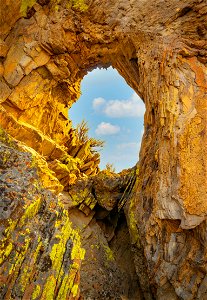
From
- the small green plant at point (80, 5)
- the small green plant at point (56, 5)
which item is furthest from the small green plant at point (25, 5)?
the small green plant at point (80, 5)

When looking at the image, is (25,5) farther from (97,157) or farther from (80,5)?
(97,157)

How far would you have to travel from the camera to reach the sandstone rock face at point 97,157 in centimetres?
922

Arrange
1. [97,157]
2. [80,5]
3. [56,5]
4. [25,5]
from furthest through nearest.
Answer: [97,157]
[25,5]
[56,5]
[80,5]

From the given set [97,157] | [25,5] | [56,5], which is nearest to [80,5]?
[56,5]

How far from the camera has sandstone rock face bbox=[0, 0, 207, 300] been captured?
30.3ft

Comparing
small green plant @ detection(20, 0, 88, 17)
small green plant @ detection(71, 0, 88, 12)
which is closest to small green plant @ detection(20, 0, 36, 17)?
small green plant @ detection(20, 0, 88, 17)

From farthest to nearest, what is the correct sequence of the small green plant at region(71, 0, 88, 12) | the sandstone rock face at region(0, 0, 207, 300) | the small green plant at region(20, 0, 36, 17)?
the small green plant at region(20, 0, 36, 17) < the small green plant at region(71, 0, 88, 12) < the sandstone rock face at region(0, 0, 207, 300)

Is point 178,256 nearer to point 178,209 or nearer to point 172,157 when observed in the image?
point 178,209

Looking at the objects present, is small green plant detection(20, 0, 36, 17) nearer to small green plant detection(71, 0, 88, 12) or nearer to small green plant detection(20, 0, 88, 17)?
small green plant detection(20, 0, 88, 17)

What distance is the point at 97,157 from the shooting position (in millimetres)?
25500

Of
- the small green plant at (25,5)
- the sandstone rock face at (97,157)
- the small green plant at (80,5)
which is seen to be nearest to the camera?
the sandstone rock face at (97,157)

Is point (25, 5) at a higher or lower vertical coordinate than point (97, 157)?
higher

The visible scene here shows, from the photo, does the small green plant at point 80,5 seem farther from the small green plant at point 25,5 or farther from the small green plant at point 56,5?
the small green plant at point 25,5

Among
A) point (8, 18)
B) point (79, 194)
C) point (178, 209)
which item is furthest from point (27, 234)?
point (8, 18)
